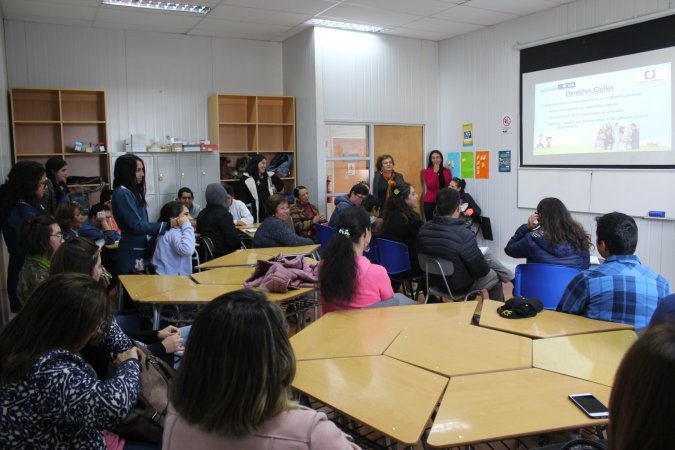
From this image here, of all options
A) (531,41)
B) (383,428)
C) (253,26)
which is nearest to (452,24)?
(531,41)

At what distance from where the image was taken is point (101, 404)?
1647 mm

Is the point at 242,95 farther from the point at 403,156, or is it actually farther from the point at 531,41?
the point at 531,41

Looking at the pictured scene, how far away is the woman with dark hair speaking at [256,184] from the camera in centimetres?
767

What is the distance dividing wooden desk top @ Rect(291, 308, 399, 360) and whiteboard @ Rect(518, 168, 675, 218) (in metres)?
4.48

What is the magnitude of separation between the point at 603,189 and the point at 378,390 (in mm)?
5353

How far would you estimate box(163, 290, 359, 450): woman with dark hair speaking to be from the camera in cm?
121

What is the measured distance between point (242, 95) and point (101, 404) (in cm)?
678

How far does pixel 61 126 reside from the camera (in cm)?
694

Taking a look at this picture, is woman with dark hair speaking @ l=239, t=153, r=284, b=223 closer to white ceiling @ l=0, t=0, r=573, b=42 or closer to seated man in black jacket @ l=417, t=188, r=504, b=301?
white ceiling @ l=0, t=0, r=573, b=42

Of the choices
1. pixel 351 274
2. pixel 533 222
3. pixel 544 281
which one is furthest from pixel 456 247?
pixel 351 274

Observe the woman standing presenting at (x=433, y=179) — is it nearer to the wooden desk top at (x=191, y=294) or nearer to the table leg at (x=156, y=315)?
the wooden desk top at (x=191, y=294)

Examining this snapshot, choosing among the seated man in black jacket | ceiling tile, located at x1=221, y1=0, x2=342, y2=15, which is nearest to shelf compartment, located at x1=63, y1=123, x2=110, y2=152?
ceiling tile, located at x1=221, y1=0, x2=342, y2=15

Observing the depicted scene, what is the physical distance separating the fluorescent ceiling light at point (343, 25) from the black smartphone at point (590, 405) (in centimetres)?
636

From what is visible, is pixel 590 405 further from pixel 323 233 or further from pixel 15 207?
pixel 323 233
